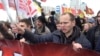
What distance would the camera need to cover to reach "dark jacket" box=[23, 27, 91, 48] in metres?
4.36

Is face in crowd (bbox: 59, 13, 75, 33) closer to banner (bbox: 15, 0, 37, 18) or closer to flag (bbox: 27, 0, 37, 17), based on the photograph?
banner (bbox: 15, 0, 37, 18)

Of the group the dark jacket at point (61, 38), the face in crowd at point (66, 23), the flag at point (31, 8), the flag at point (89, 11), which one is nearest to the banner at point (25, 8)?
→ the flag at point (31, 8)

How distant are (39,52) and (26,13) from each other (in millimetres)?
2722

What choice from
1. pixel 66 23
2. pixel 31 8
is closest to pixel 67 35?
pixel 66 23

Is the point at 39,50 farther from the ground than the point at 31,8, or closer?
closer

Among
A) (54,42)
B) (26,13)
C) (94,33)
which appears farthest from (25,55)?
(26,13)

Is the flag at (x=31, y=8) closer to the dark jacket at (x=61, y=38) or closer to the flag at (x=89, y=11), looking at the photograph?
the dark jacket at (x=61, y=38)

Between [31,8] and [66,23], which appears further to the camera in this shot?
[31,8]

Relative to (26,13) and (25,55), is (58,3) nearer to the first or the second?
(26,13)

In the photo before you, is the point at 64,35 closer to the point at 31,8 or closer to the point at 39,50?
the point at 39,50

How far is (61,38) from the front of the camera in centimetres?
455

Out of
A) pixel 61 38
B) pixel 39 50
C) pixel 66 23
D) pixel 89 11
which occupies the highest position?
pixel 66 23

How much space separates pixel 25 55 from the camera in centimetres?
477

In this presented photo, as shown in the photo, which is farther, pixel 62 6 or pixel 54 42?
pixel 62 6
